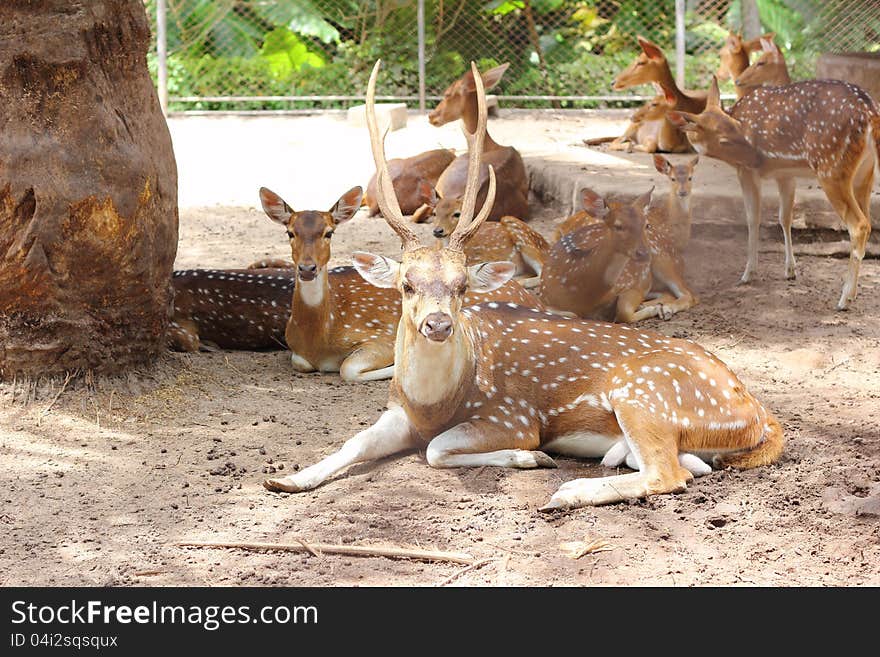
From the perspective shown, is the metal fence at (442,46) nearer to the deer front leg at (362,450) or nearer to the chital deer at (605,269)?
the chital deer at (605,269)

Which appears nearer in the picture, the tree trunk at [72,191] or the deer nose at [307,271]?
the tree trunk at [72,191]

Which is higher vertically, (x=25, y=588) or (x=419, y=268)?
(x=419, y=268)

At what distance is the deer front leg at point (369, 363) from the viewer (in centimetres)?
665

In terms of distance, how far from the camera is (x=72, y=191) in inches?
229

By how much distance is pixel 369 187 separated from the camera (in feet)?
35.8

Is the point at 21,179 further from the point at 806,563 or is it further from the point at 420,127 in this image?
the point at 420,127

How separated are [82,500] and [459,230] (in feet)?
6.14

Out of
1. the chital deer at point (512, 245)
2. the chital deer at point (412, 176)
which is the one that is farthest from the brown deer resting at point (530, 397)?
the chital deer at point (412, 176)

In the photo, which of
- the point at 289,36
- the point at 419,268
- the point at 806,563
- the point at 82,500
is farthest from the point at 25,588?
the point at 289,36

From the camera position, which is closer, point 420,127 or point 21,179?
point 21,179

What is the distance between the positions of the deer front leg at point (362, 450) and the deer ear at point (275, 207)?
190 cm

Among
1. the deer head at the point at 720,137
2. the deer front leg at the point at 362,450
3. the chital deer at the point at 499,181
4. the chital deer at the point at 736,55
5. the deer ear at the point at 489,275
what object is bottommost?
the deer front leg at the point at 362,450

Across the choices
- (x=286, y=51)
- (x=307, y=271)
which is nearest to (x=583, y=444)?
(x=307, y=271)

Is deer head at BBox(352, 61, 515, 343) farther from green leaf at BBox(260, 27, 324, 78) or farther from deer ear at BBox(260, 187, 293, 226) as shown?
green leaf at BBox(260, 27, 324, 78)
